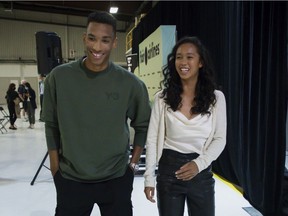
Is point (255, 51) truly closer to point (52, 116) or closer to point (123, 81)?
point (123, 81)

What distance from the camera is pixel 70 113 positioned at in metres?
1.30

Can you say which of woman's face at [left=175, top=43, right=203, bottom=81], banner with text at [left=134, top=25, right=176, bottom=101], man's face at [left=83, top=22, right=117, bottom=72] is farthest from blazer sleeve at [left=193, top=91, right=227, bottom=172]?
banner with text at [left=134, top=25, right=176, bottom=101]

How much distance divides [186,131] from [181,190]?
275 millimetres

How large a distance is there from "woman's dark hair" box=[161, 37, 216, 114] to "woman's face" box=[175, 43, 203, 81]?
0.02 metres

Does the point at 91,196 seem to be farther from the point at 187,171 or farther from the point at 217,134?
the point at 217,134

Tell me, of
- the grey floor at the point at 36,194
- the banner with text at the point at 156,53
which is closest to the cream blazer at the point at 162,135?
the grey floor at the point at 36,194

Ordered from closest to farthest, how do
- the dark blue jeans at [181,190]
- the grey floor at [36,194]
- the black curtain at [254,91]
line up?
the dark blue jeans at [181,190], the black curtain at [254,91], the grey floor at [36,194]

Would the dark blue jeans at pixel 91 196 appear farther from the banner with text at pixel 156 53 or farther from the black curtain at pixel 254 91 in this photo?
the banner with text at pixel 156 53

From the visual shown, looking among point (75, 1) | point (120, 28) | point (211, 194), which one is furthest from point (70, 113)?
point (120, 28)

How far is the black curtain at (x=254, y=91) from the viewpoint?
8.79 ft

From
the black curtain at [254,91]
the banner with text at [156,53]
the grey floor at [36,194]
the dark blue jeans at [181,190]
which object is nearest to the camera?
the dark blue jeans at [181,190]

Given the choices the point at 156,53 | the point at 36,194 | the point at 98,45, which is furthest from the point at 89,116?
the point at 156,53

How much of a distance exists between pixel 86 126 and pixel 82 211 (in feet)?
1.27

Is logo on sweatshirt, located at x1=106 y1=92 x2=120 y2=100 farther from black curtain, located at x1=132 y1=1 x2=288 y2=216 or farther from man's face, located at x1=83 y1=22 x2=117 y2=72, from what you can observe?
black curtain, located at x1=132 y1=1 x2=288 y2=216
